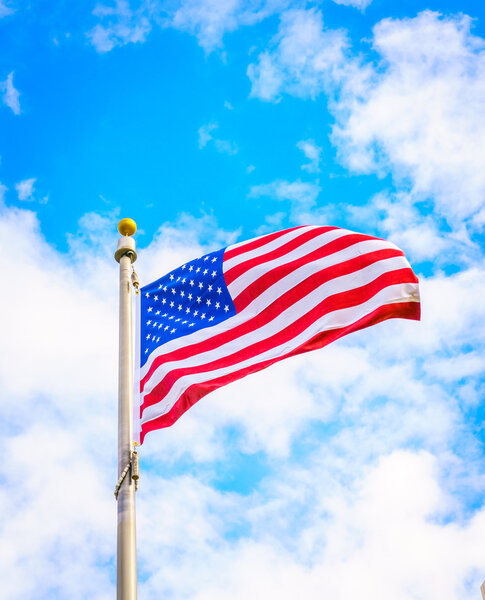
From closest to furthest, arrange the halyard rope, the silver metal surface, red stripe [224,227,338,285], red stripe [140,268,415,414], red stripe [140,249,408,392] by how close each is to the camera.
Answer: the silver metal surface, the halyard rope, red stripe [140,268,415,414], red stripe [140,249,408,392], red stripe [224,227,338,285]

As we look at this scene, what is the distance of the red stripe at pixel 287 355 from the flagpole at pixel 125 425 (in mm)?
938

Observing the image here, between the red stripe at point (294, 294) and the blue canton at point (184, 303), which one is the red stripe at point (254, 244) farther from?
the red stripe at point (294, 294)

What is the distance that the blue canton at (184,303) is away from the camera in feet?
38.1

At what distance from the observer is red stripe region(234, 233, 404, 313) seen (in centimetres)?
1216

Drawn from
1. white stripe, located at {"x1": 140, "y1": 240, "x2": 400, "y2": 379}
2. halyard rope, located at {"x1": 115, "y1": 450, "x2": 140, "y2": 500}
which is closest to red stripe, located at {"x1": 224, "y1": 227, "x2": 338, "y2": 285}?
white stripe, located at {"x1": 140, "y1": 240, "x2": 400, "y2": 379}

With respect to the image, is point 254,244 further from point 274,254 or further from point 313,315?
point 313,315

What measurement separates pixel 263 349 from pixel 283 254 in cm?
203

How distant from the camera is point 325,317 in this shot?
1136cm

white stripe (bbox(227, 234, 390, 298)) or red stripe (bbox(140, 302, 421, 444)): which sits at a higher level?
white stripe (bbox(227, 234, 390, 298))

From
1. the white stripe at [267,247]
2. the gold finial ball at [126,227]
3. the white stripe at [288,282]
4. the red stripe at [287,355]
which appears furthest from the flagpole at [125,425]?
the white stripe at [267,247]

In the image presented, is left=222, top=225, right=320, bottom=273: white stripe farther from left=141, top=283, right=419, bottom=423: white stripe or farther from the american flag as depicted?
left=141, top=283, right=419, bottom=423: white stripe

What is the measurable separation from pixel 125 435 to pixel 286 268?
14.6 ft

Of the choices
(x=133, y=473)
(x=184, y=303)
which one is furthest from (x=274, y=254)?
(x=133, y=473)

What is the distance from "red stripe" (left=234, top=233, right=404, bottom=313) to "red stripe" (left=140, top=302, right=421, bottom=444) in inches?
58.7
